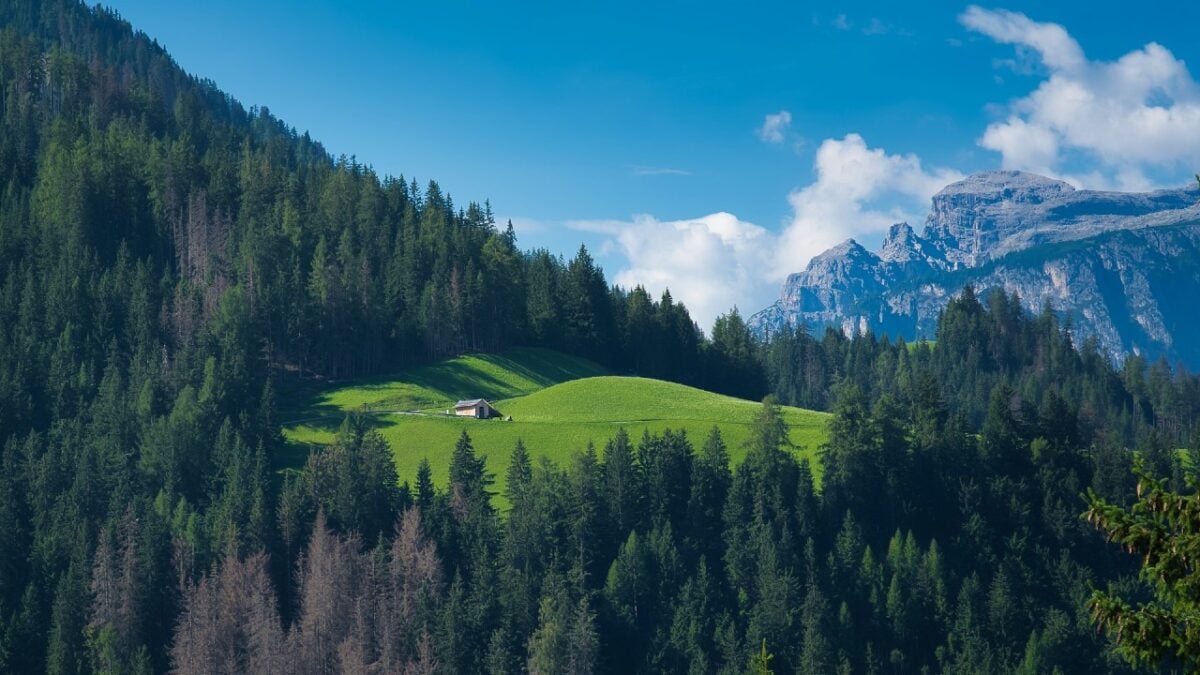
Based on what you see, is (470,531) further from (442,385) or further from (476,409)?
(442,385)

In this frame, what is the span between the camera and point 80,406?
443 ft

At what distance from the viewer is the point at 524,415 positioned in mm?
140000

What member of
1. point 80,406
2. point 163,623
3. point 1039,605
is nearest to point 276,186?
point 80,406

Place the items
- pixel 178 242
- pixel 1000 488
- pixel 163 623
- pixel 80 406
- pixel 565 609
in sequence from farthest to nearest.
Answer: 1. pixel 178 242
2. pixel 80 406
3. pixel 1000 488
4. pixel 163 623
5. pixel 565 609

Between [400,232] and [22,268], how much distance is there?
167 feet

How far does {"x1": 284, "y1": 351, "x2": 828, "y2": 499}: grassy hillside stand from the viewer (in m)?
130

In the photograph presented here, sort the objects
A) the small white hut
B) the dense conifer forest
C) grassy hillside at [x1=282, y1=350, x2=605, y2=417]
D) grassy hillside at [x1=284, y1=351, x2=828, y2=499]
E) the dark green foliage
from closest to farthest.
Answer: the dark green foliage, the dense conifer forest, grassy hillside at [x1=284, y1=351, x2=828, y2=499], the small white hut, grassy hillside at [x1=282, y1=350, x2=605, y2=417]

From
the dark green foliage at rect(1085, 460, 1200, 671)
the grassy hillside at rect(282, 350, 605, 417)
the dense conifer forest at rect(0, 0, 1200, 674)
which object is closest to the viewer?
the dark green foliage at rect(1085, 460, 1200, 671)

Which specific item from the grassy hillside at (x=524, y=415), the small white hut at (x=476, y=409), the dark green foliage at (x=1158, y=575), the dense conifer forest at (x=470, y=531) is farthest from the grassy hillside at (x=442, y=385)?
the dark green foliage at (x=1158, y=575)

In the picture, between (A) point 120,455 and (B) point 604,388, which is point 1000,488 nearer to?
(B) point 604,388

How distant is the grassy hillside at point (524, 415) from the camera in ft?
426

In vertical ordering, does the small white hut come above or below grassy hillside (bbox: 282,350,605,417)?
below

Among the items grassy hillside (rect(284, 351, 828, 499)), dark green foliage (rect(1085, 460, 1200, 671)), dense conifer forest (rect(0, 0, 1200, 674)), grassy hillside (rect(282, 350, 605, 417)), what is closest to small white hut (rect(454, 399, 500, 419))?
grassy hillside (rect(284, 351, 828, 499))

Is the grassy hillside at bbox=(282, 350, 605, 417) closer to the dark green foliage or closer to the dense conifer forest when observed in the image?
the dense conifer forest
